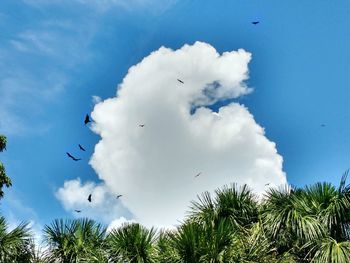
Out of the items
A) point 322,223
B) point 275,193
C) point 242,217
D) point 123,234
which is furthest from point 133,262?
point 322,223

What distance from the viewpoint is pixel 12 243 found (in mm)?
15016

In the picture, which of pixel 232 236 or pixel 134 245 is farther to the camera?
pixel 134 245

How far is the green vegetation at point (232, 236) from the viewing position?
11.7 m

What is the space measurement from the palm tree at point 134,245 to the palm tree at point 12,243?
2.81 metres

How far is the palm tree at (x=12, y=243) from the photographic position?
14.8 m

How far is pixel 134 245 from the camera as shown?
1497cm

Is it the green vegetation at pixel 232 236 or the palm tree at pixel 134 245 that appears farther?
the palm tree at pixel 134 245

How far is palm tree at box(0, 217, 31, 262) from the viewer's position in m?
14.8

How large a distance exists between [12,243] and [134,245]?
12.0ft

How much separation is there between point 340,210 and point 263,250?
226 cm

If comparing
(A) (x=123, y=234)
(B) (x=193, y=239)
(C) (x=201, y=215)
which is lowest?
(B) (x=193, y=239)

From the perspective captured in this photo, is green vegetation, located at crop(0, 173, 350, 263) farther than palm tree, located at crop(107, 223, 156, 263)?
No

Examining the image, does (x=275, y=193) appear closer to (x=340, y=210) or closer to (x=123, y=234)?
(x=340, y=210)

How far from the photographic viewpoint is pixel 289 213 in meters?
13.3
